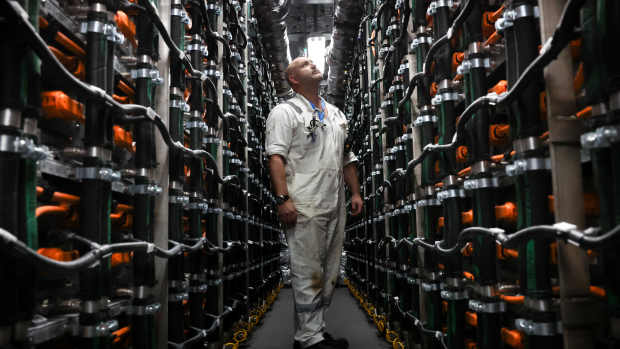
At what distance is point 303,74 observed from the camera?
3.36m

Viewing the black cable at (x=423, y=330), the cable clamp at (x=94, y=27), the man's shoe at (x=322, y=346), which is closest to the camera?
the cable clamp at (x=94, y=27)

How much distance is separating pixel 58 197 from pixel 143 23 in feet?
2.80

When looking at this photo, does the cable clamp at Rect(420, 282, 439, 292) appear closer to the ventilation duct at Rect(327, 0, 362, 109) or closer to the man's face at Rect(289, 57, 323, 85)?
the man's face at Rect(289, 57, 323, 85)

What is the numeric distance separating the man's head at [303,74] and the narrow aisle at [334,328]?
81.1 inches

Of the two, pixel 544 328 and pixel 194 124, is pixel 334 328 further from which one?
pixel 544 328

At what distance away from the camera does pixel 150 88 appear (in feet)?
6.75

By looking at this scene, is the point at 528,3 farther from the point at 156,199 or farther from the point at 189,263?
the point at 189,263

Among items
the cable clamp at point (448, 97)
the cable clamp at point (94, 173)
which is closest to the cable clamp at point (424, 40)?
the cable clamp at point (448, 97)

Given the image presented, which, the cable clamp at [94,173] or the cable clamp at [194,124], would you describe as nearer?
the cable clamp at [94,173]

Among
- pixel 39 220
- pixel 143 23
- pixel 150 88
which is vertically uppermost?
pixel 143 23

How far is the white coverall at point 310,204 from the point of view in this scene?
295 cm

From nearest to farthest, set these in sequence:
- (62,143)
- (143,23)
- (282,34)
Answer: (143,23), (62,143), (282,34)

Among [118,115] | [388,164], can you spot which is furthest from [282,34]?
[118,115]

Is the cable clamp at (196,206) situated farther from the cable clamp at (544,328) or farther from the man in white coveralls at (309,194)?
the cable clamp at (544,328)
